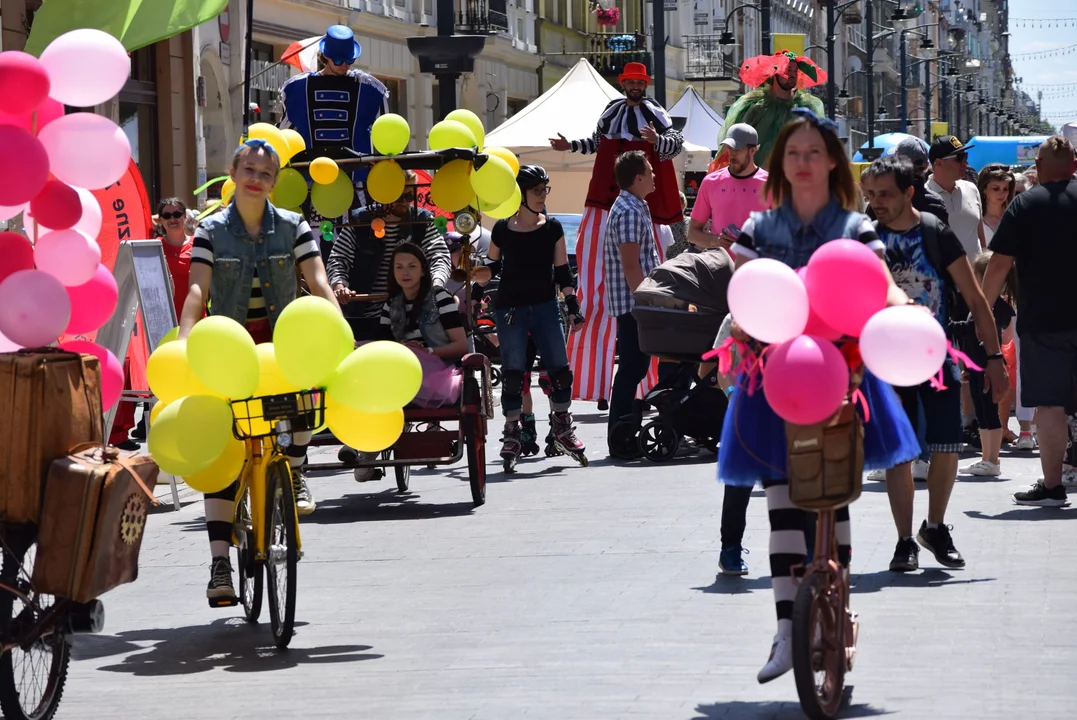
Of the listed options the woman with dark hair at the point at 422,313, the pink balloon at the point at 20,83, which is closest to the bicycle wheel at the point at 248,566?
the pink balloon at the point at 20,83

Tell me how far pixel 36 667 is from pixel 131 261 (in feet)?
20.0

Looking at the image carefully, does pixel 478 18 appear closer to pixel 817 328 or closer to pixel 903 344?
pixel 817 328

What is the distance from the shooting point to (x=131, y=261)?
1193 centimetres

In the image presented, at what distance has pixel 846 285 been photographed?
5.77 m

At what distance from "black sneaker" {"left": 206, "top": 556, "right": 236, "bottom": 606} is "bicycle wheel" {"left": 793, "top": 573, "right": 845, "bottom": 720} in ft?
8.82

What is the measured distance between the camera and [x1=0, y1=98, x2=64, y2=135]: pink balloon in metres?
6.38

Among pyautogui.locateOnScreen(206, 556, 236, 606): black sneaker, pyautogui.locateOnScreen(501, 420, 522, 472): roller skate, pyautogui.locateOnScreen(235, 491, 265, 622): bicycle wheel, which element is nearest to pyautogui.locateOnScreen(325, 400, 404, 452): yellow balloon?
pyautogui.locateOnScreen(235, 491, 265, 622): bicycle wheel

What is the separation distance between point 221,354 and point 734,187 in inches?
251

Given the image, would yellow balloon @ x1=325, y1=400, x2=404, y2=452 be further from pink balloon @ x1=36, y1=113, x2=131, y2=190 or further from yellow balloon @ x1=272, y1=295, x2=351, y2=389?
pink balloon @ x1=36, y1=113, x2=131, y2=190

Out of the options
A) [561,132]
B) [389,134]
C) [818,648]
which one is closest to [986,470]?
[389,134]

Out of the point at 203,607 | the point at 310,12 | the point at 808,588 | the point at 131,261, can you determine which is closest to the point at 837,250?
the point at 808,588

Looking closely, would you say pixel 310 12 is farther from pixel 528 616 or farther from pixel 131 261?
pixel 528 616

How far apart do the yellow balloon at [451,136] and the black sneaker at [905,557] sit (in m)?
4.18

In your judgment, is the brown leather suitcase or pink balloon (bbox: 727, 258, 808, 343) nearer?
pink balloon (bbox: 727, 258, 808, 343)
